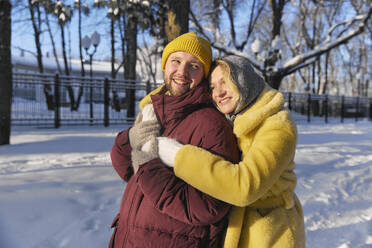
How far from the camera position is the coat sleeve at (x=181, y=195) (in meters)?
1.20

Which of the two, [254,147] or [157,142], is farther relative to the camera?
[157,142]

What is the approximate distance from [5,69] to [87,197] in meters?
4.65

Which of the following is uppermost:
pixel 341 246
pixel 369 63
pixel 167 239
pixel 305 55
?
pixel 369 63

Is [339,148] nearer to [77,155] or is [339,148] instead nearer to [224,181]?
[77,155]

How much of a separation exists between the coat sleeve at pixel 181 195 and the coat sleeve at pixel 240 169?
0.05 metres

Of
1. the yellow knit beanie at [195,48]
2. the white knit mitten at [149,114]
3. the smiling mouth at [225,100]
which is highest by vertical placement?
the yellow knit beanie at [195,48]

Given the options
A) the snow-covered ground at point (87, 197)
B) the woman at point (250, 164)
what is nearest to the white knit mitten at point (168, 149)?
the woman at point (250, 164)

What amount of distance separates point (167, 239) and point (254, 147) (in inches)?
22.5

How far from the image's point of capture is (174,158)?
125 centimetres

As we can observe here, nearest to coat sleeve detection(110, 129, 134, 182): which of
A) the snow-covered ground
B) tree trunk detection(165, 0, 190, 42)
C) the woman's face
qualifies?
the woman's face

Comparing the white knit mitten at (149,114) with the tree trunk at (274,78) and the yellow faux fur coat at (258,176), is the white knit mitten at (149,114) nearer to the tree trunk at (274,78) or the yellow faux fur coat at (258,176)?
the yellow faux fur coat at (258,176)

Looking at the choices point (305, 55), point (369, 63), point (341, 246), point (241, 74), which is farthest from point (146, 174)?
point (369, 63)

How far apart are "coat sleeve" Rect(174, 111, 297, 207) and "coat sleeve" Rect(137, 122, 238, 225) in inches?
2.1

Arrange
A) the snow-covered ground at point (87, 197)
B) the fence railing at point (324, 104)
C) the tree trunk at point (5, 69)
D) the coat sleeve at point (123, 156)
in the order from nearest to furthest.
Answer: the coat sleeve at point (123, 156) → the snow-covered ground at point (87, 197) → the tree trunk at point (5, 69) → the fence railing at point (324, 104)
